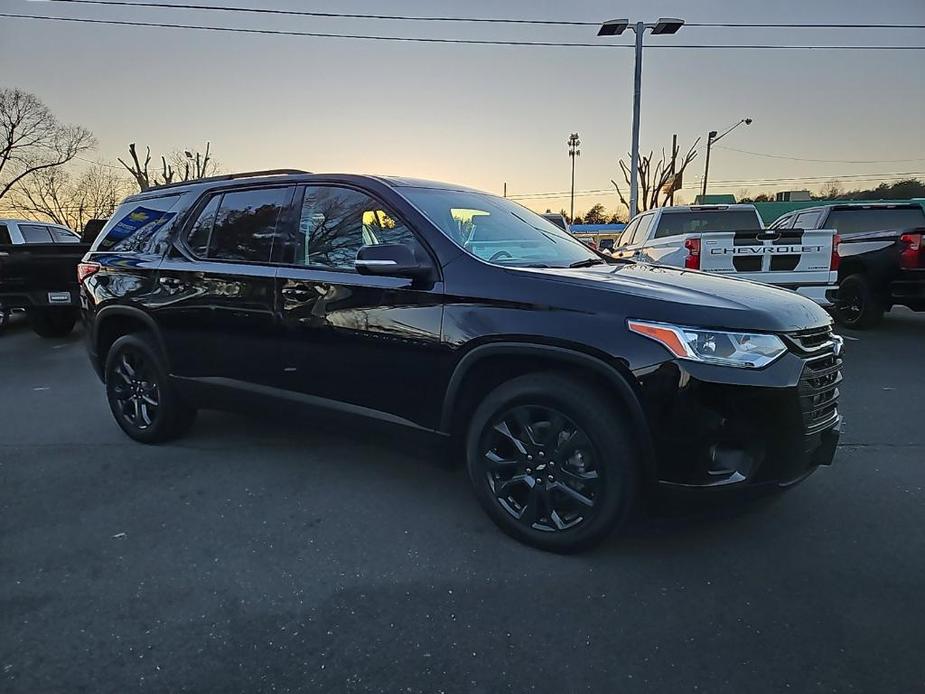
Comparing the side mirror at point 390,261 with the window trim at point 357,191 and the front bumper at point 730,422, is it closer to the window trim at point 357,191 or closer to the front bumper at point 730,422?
the window trim at point 357,191

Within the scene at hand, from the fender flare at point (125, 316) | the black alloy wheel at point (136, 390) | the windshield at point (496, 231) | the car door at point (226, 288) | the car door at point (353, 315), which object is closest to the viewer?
the car door at point (353, 315)

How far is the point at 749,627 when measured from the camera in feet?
7.34

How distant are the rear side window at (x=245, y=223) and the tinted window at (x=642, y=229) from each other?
709cm

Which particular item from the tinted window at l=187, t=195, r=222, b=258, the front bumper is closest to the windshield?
the front bumper

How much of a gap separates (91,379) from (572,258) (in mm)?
5733

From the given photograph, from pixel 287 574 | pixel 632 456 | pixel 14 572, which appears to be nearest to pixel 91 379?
pixel 14 572

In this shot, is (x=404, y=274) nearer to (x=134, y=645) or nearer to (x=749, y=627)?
(x=134, y=645)

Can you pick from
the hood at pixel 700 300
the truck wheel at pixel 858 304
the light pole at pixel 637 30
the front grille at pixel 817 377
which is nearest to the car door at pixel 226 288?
the hood at pixel 700 300

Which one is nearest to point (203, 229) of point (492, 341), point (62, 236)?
point (492, 341)

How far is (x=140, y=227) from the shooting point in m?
4.20

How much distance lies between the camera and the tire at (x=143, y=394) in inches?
159

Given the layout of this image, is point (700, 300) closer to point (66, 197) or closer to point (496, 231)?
point (496, 231)

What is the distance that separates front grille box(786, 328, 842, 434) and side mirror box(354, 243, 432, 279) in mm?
1676

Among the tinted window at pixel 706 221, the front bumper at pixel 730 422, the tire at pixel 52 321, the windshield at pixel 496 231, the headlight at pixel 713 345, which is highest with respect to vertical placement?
the tinted window at pixel 706 221
